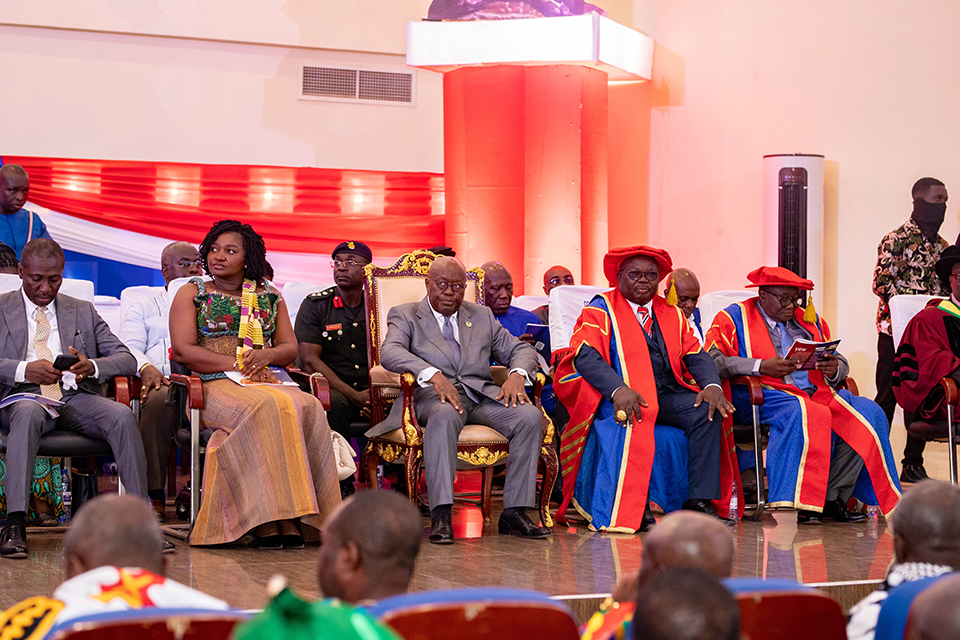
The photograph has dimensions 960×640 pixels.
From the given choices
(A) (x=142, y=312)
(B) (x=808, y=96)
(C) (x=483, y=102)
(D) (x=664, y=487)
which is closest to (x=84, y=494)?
(A) (x=142, y=312)

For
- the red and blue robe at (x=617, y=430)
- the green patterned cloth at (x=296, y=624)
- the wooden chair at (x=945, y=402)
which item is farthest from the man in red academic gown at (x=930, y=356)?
the green patterned cloth at (x=296, y=624)

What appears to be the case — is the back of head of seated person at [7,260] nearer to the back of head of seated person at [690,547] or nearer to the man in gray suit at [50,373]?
the man in gray suit at [50,373]

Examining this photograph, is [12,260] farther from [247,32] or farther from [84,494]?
[247,32]

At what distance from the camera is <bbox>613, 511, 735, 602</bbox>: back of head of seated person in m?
1.80

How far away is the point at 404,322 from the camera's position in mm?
5371

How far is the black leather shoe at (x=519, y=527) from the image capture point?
16.2ft

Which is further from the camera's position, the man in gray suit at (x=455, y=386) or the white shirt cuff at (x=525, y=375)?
the white shirt cuff at (x=525, y=375)

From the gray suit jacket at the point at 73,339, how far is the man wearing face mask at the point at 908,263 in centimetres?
483

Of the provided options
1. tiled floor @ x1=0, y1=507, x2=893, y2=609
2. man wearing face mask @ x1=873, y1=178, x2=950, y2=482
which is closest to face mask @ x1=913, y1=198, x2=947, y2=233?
man wearing face mask @ x1=873, y1=178, x2=950, y2=482

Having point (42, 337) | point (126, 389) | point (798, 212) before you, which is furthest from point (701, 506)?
point (798, 212)

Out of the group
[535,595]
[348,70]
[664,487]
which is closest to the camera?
[535,595]

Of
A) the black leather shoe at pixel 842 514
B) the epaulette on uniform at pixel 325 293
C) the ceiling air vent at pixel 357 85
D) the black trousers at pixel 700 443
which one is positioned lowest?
the black leather shoe at pixel 842 514

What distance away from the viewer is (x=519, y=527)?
498cm

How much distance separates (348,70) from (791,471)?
5.91 m
